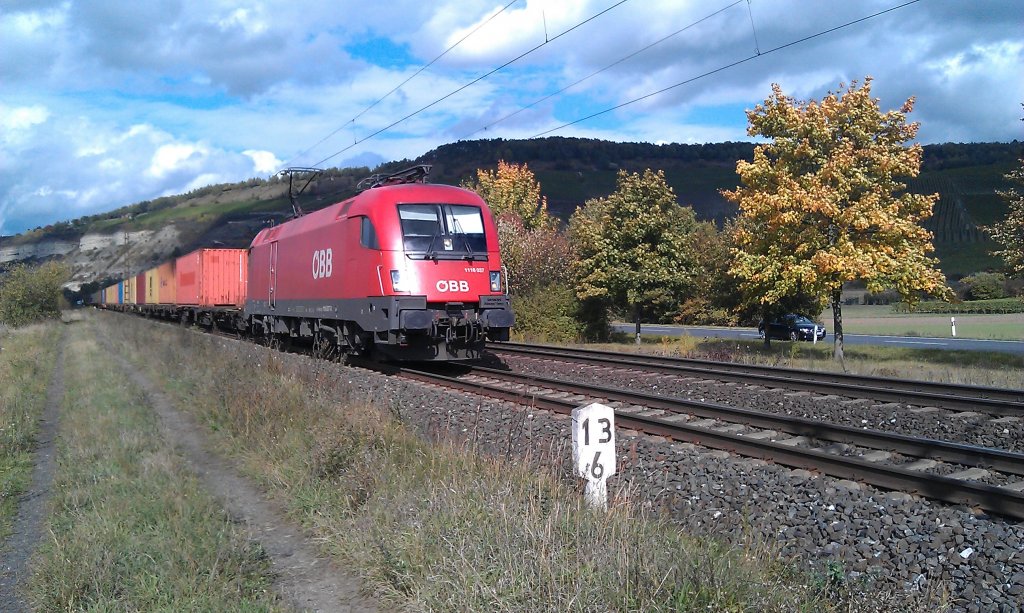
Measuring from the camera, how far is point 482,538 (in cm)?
456

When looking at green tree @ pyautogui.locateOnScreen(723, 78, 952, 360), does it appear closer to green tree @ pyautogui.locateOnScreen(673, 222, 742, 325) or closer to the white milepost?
green tree @ pyautogui.locateOnScreen(673, 222, 742, 325)

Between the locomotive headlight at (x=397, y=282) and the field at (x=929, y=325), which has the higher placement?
the locomotive headlight at (x=397, y=282)

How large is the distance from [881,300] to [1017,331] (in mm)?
23804

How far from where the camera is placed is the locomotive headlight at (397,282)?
14.0 m

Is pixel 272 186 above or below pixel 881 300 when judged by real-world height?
above

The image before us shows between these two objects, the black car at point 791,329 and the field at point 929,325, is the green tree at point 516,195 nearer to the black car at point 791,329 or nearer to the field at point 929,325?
the black car at point 791,329

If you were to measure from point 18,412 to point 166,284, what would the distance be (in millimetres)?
26102

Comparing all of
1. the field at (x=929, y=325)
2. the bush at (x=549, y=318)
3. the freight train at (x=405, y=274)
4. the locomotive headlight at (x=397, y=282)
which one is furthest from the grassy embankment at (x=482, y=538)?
the field at (x=929, y=325)

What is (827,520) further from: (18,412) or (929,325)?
(929,325)

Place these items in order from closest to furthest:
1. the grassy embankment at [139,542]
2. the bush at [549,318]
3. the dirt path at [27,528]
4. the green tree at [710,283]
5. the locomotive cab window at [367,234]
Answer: the grassy embankment at [139,542] < the dirt path at [27,528] < the locomotive cab window at [367,234] < the bush at [549,318] < the green tree at [710,283]

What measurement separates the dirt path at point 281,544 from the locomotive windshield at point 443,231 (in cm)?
569

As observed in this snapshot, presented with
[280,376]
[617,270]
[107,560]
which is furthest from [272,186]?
[107,560]

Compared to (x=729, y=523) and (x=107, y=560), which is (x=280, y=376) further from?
(x=729, y=523)

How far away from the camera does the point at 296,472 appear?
23.7 feet
